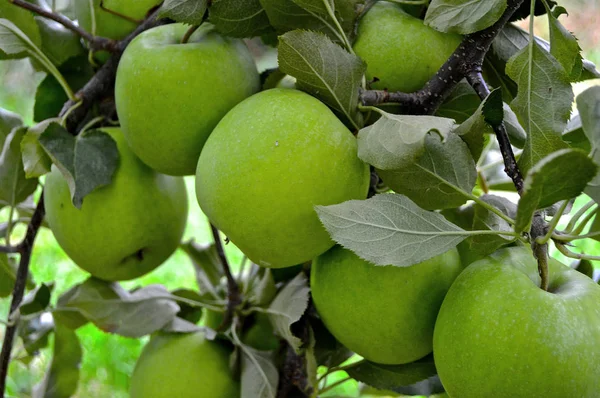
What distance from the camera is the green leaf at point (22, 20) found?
640 mm

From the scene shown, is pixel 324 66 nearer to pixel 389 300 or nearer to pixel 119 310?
pixel 389 300

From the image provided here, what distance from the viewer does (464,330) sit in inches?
17.4

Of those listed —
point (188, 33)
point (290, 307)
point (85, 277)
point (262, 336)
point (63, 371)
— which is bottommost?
point (85, 277)

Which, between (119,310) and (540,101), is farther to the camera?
(119,310)

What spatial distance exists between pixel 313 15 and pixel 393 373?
330 mm

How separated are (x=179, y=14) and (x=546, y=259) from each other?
1.11 feet

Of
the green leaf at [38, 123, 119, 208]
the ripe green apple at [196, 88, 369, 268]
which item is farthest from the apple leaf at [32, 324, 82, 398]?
the ripe green apple at [196, 88, 369, 268]

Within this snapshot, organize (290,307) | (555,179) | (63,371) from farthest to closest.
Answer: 1. (63,371)
2. (290,307)
3. (555,179)

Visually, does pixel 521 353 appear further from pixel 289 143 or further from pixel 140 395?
pixel 140 395

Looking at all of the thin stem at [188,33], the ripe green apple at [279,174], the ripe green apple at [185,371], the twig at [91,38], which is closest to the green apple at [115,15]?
the twig at [91,38]

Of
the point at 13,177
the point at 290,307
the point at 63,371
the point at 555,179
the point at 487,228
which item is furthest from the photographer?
the point at 63,371

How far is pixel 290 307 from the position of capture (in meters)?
0.59

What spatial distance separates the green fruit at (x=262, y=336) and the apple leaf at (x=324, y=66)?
1.02 feet

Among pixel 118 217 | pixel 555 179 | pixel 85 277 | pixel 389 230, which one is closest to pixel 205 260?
pixel 118 217
